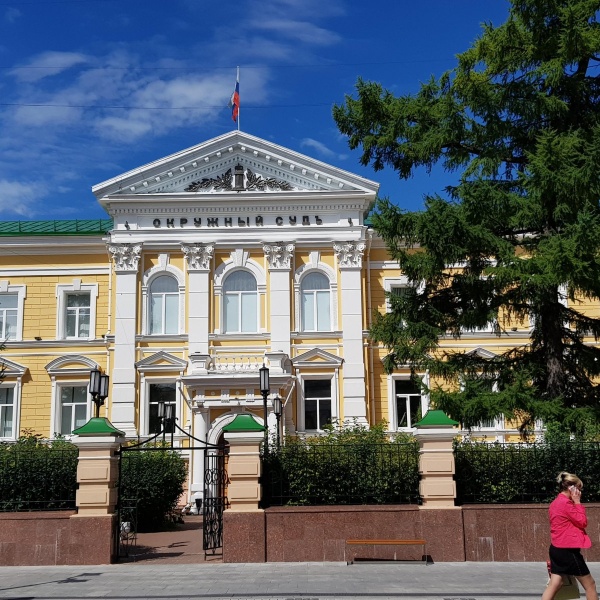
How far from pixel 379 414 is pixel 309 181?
9036mm

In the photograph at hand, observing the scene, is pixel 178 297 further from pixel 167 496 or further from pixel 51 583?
pixel 51 583

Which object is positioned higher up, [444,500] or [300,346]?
[300,346]

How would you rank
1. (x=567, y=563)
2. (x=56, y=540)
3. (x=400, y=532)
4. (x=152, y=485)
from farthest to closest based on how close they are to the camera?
(x=152, y=485)
(x=400, y=532)
(x=56, y=540)
(x=567, y=563)

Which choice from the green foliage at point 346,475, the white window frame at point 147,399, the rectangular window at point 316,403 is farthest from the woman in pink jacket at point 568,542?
the white window frame at point 147,399

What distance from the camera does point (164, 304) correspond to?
29922mm

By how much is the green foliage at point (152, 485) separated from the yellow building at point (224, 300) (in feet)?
22.1

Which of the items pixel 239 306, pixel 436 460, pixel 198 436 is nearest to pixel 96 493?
pixel 436 460

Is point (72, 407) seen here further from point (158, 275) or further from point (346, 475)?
point (346, 475)

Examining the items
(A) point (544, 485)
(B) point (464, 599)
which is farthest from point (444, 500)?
(B) point (464, 599)

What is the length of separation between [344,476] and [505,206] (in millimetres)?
6855

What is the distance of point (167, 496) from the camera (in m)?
21.6

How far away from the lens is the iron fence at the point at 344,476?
14.9 metres

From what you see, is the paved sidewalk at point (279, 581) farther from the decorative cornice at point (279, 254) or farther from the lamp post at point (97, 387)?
the decorative cornice at point (279, 254)

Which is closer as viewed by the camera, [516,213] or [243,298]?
[516,213]
